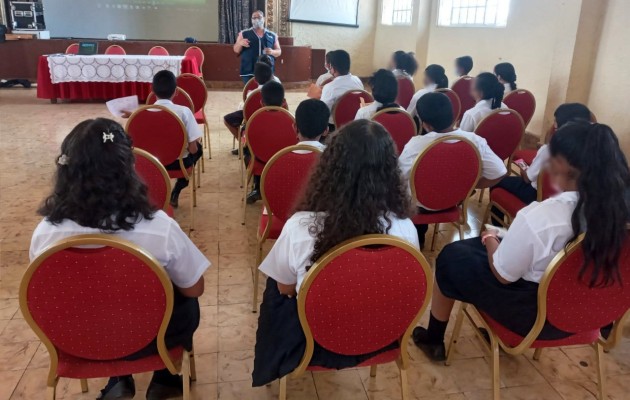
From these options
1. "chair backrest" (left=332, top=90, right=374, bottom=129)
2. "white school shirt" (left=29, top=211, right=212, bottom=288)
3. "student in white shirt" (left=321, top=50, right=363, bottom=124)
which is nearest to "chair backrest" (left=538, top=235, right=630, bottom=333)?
"white school shirt" (left=29, top=211, right=212, bottom=288)

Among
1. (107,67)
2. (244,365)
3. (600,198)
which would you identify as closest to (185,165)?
(244,365)

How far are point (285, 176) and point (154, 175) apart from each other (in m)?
0.60

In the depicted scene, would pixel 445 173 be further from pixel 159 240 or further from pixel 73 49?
pixel 73 49

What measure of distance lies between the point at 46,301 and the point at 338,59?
11.7 ft

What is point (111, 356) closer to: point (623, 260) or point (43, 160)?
point (623, 260)

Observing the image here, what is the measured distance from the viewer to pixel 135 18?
991cm

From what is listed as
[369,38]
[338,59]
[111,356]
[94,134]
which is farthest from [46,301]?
[369,38]

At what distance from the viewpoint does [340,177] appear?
1335 millimetres

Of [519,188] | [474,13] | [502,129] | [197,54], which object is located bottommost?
[519,188]

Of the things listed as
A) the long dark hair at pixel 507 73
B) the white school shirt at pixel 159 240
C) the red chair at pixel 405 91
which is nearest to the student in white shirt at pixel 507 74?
the long dark hair at pixel 507 73

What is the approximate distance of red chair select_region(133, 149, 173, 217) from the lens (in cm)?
219

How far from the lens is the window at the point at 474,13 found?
6.31 m

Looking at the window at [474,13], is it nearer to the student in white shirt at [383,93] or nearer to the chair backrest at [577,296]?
the student in white shirt at [383,93]

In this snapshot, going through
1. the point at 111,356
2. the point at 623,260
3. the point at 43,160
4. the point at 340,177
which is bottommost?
the point at 43,160
